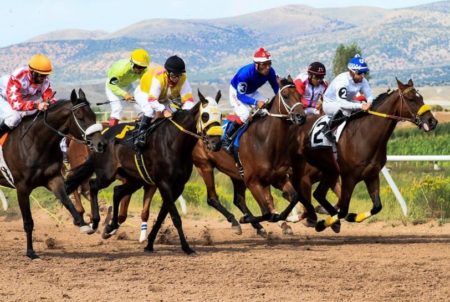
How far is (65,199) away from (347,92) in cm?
353

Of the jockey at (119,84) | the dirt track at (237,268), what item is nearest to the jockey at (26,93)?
the dirt track at (237,268)

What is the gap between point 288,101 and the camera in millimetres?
11000

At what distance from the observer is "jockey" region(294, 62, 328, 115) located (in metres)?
11.9

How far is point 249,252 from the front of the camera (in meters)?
10.8

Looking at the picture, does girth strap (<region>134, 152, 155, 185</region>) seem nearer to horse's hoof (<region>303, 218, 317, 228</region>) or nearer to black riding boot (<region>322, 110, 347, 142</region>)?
black riding boot (<region>322, 110, 347, 142</region>)

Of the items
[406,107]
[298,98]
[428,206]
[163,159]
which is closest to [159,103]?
[163,159]

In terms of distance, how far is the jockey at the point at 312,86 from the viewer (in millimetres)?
11938

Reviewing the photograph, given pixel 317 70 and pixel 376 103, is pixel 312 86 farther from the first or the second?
pixel 376 103

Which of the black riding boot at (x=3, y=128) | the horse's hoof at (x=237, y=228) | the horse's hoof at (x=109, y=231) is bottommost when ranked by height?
the horse's hoof at (x=237, y=228)

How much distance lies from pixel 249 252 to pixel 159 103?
71.1 inches

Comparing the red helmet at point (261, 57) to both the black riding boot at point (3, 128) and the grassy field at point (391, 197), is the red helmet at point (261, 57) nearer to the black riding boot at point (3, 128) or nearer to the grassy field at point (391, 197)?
the black riding boot at point (3, 128)

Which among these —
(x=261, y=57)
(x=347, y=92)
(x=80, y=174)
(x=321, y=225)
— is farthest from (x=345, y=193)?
(x=80, y=174)

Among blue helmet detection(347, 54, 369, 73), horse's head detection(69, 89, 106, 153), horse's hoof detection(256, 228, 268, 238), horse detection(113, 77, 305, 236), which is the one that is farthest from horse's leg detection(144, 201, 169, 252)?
blue helmet detection(347, 54, 369, 73)

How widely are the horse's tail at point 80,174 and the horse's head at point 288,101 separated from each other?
230 centimetres
